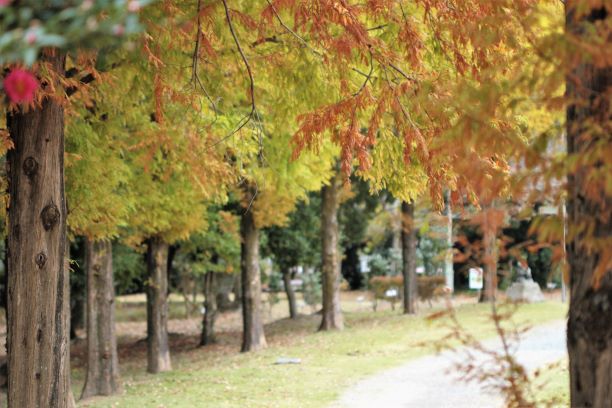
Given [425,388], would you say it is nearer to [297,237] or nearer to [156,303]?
[156,303]

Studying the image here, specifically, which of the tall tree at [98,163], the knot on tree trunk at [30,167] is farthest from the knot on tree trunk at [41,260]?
the tall tree at [98,163]

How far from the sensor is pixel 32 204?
7.99 metres

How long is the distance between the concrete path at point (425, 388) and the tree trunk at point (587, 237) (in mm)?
5878

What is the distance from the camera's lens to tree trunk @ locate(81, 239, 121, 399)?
16484mm

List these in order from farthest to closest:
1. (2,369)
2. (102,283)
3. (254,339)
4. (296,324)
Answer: (296,324) → (254,339) → (2,369) → (102,283)

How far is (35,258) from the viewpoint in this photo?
7.99 m

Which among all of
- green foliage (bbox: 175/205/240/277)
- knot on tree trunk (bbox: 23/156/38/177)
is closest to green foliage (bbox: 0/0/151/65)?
knot on tree trunk (bbox: 23/156/38/177)

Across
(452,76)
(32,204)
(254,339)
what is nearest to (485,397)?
(452,76)

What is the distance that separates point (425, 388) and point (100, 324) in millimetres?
6184

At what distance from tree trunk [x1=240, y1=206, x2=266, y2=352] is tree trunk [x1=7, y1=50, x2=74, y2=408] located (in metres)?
15.2

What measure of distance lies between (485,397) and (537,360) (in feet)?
14.3

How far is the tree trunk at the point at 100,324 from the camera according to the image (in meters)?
16.5

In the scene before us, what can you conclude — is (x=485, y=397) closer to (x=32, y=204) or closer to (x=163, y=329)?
(x=32, y=204)

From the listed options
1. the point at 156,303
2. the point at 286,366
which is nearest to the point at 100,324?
the point at 286,366
